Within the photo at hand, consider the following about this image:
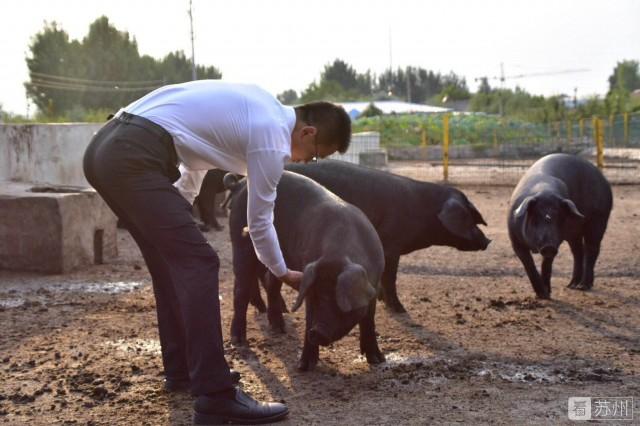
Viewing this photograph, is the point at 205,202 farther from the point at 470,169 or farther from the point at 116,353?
the point at 470,169

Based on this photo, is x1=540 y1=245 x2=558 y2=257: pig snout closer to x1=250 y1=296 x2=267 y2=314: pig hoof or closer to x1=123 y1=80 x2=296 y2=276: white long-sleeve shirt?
x1=250 y1=296 x2=267 y2=314: pig hoof

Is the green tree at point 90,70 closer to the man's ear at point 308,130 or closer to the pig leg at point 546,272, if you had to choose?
the pig leg at point 546,272

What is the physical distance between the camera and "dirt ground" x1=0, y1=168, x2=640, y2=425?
444 cm

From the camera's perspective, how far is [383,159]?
82.3 ft

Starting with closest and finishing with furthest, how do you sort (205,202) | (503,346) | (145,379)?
(145,379)
(503,346)
(205,202)

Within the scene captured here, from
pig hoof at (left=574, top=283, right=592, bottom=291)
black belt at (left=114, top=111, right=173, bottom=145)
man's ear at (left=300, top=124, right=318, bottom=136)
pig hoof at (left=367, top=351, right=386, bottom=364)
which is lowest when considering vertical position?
pig hoof at (left=574, top=283, right=592, bottom=291)

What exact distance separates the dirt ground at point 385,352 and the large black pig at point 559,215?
10.1 inches

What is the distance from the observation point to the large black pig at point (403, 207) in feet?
24.6

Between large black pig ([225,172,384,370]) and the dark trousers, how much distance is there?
741 mm

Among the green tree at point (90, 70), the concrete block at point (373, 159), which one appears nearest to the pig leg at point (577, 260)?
the concrete block at point (373, 159)

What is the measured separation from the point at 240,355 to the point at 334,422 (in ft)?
4.90

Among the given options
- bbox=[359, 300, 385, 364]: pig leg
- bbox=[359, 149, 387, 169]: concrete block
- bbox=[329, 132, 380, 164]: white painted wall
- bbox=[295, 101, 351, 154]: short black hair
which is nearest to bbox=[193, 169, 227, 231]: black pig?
bbox=[359, 300, 385, 364]: pig leg

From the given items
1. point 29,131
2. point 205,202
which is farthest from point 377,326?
point 29,131

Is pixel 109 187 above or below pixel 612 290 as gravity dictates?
above
